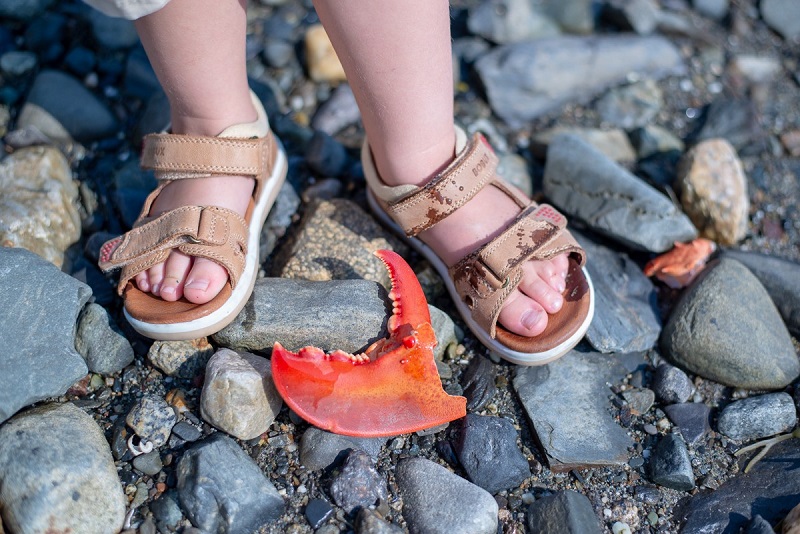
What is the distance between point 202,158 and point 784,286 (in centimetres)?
219

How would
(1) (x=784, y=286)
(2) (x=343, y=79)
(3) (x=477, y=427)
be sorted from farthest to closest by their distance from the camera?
(2) (x=343, y=79) → (1) (x=784, y=286) → (3) (x=477, y=427)

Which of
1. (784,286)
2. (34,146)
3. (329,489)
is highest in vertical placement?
(34,146)

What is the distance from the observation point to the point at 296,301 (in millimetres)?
2359

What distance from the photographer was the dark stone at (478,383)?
7.76ft

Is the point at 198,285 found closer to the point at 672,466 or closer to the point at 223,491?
the point at 223,491

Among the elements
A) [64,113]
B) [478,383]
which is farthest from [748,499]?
[64,113]

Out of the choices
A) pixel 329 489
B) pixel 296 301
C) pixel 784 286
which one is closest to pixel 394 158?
pixel 296 301

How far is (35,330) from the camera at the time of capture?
221 cm

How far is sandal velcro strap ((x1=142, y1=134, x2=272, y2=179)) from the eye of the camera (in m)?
2.38

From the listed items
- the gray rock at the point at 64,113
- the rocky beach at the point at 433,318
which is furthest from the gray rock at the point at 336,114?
the gray rock at the point at 64,113

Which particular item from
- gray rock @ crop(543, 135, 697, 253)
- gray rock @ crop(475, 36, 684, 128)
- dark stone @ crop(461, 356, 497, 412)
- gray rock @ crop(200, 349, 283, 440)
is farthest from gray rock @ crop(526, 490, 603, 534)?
gray rock @ crop(475, 36, 684, 128)

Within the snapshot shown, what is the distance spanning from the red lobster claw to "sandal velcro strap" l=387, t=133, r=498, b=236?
361 mm

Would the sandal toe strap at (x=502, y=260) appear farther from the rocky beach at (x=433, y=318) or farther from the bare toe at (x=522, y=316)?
the rocky beach at (x=433, y=318)

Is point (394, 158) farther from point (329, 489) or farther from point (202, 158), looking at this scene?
point (329, 489)
